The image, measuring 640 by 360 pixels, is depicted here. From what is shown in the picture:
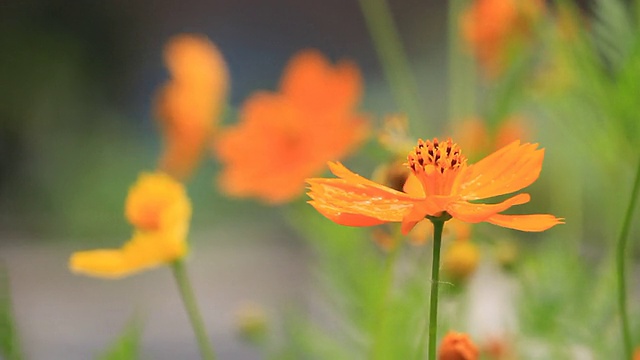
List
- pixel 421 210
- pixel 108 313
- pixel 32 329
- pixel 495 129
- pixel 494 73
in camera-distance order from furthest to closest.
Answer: pixel 108 313, pixel 32 329, pixel 494 73, pixel 495 129, pixel 421 210

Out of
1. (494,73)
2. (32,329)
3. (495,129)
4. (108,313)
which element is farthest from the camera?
(108,313)

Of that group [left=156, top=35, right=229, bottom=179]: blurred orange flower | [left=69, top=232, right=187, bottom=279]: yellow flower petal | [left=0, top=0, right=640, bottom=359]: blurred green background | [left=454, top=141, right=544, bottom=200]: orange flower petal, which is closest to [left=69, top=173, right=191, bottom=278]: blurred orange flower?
[left=69, top=232, right=187, bottom=279]: yellow flower petal

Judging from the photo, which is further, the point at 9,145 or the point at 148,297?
the point at 9,145

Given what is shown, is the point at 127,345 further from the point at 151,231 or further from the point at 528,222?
the point at 528,222

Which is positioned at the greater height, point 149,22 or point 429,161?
point 149,22

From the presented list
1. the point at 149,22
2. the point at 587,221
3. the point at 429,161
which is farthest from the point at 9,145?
the point at 429,161

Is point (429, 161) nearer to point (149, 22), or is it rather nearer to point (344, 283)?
point (344, 283)

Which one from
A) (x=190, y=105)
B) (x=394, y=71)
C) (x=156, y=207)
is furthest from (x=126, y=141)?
(x=156, y=207)

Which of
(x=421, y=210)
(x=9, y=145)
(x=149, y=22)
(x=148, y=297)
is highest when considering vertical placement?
(x=149, y=22)
